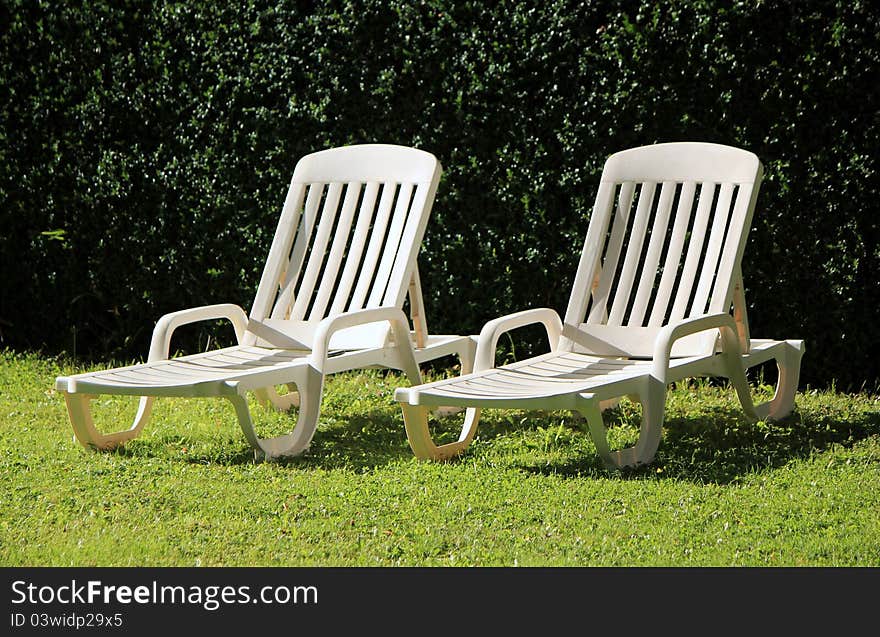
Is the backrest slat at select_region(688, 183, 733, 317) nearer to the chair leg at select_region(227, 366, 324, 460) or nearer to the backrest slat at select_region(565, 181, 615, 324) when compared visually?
the backrest slat at select_region(565, 181, 615, 324)

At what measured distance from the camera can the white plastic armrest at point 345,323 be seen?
194 inches

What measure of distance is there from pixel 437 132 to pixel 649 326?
1.73 m

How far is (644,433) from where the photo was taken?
4727 mm

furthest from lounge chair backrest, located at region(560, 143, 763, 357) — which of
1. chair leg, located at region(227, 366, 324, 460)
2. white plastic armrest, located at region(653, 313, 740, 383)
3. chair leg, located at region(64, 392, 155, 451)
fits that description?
chair leg, located at region(64, 392, 155, 451)

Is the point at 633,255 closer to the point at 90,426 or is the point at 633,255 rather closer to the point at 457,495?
the point at 457,495

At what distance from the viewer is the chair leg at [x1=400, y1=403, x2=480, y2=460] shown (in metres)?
4.81

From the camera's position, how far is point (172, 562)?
147 inches

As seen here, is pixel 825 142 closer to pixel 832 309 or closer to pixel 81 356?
pixel 832 309

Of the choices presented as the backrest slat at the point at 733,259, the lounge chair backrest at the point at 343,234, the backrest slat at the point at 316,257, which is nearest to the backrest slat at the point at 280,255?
the lounge chair backrest at the point at 343,234

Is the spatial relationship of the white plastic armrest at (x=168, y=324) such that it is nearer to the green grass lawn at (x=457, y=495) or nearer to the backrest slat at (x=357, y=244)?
the green grass lawn at (x=457, y=495)

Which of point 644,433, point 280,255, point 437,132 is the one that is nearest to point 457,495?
point 644,433
